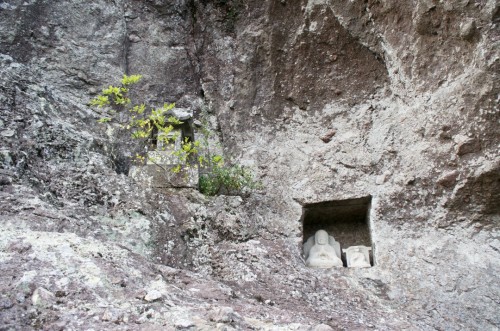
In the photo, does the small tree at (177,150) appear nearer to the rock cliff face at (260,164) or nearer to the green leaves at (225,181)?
the green leaves at (225,181)

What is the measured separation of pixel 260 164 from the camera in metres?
5.88

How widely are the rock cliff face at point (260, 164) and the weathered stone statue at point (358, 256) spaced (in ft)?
0.82

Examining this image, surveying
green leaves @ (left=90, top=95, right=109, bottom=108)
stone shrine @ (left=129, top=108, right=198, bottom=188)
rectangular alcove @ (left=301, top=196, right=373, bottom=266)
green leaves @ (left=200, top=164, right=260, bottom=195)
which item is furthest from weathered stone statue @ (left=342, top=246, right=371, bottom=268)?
green leaves @ (left=90, top=95, right=109, bottom=108)

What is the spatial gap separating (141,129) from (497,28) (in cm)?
392

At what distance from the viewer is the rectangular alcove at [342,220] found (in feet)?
18.1

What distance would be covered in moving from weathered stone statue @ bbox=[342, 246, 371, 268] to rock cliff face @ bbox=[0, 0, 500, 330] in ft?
0.82

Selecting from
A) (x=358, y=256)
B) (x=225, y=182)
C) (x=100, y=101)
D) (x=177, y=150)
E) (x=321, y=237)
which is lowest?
(x=358, y=256)

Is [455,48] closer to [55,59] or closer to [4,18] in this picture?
[55,59]

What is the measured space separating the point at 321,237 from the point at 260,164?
1.12m

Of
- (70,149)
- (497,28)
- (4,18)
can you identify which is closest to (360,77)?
(497,28)

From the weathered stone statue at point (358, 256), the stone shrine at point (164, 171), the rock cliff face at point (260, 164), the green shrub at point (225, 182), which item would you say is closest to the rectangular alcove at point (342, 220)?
the rock cliff face at point (260, 164)

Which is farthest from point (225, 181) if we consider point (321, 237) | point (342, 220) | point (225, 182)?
point (342, 220)

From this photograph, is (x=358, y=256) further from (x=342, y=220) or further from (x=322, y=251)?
(x=342, y=220)

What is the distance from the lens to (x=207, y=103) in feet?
21.2
